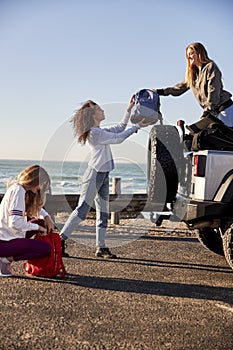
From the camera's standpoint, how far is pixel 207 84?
18.0 feet

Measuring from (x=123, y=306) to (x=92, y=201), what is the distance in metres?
2.13

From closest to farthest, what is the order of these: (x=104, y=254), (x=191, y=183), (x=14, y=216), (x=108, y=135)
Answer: (x=14, y=216)
(x=191, y=183)
(x=108, y=135)
(x=104, y=254)


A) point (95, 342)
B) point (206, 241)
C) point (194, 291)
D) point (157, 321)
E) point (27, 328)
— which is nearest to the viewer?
point (95, 342)

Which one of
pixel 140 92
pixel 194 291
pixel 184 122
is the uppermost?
pixel 140 92

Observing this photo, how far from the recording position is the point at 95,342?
3.12m

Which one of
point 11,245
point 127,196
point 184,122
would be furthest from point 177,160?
point 127,196

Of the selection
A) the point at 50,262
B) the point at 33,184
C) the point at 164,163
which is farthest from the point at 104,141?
the point at 50,262

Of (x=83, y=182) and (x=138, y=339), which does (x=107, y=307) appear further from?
(x=83, y=182)

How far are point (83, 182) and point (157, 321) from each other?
2.65 metres

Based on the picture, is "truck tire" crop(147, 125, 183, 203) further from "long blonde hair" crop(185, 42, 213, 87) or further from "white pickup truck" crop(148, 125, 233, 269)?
"long blonde hair" crop(185, 42, 213, 87)

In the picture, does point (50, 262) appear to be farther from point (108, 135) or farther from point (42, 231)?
point (108, 135)

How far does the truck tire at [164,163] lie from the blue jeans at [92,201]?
749 mm

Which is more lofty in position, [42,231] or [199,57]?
[199,57]

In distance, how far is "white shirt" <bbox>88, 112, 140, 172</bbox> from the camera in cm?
580
